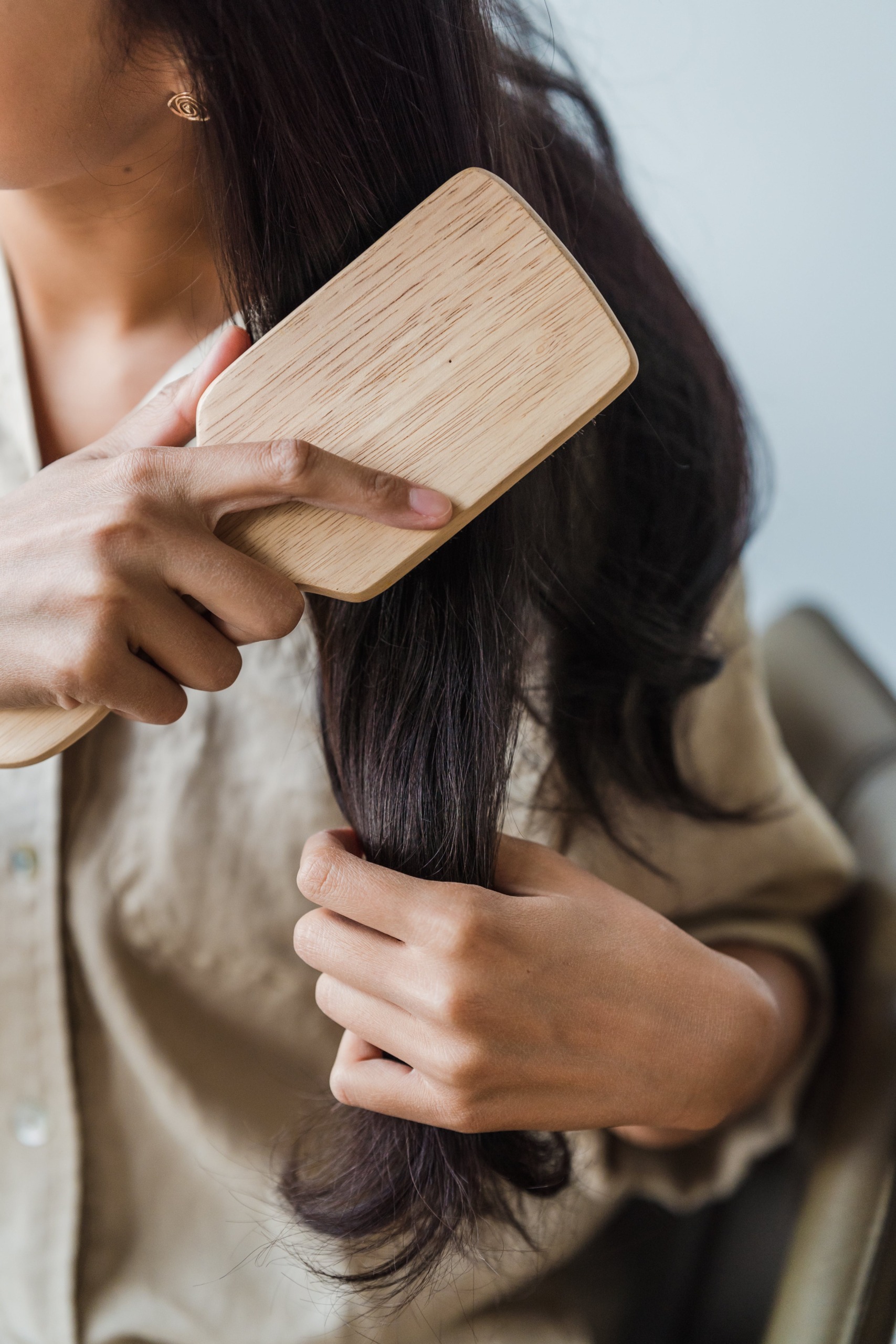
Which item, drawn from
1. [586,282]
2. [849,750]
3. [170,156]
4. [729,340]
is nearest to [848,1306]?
[849,750]

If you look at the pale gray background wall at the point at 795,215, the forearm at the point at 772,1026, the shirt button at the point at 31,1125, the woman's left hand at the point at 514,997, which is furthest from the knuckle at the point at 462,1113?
the pale gray background wall at the point at 795,215

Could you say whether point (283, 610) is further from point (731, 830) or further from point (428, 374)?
point (731, 830)

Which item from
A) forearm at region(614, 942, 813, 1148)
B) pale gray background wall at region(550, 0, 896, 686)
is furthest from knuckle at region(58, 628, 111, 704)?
pale gray background wall at region(550, 0, 896, 686)

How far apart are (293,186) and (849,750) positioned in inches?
20.4

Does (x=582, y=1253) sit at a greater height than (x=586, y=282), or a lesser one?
lesser

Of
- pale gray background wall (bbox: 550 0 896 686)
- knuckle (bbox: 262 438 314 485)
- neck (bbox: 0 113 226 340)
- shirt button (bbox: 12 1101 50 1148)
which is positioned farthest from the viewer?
pale gray background wall (bbox: 550 0 896 686)

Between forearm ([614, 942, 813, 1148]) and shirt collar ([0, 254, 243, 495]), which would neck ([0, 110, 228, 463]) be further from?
forearm ([614, 942, 813, 1148])

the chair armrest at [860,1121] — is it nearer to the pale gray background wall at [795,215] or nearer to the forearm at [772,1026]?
the forearm at [772,1026]

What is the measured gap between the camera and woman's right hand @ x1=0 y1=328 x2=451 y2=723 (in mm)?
293

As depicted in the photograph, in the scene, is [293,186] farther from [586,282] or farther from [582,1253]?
[582,1253]

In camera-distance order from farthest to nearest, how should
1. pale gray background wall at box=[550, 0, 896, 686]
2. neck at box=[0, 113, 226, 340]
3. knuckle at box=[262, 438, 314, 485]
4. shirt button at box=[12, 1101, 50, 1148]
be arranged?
pale gray background wall at box=[550, 0, 896, 686] < shirt button at box=[12, 1101, 50, 1148] < neck at box=[0, 113, 226, 340] < knuckle at box=[262, 438, 314, 485]

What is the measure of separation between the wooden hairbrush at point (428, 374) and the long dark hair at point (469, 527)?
3 centimetres

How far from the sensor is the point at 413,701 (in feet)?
1.18

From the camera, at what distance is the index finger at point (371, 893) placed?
0.33 meters
